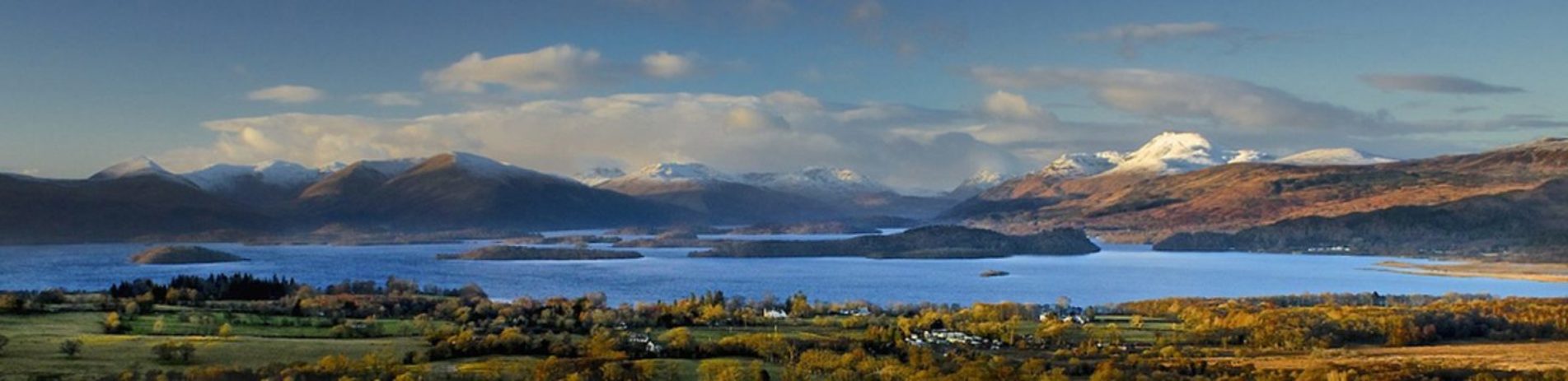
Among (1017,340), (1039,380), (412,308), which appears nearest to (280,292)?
(412,308)

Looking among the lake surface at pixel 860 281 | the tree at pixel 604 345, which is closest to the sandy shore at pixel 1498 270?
the lake surface at pixel 860 281

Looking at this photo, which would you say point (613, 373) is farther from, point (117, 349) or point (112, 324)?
point (112, 324)

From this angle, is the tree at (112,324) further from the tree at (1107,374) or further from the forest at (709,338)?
the tree at (1107,374)

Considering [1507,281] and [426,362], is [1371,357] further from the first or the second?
[1507,281]

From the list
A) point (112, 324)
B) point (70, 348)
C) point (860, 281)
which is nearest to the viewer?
point (70, 348)

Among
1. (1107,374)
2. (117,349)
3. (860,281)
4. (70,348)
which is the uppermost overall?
(860,281)

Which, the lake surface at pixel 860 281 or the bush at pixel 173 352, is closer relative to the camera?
the bush at pixel 173 352

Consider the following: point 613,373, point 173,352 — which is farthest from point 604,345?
point 173,352
